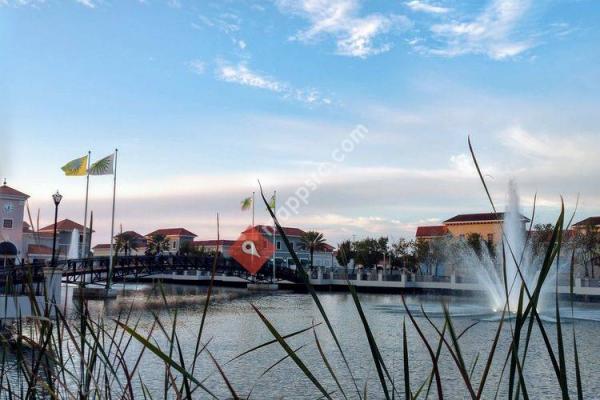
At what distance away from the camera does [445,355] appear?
15367 millimetres

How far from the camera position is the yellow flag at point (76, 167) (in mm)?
34562

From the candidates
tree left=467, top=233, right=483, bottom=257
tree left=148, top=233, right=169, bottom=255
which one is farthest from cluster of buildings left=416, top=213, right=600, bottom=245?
tree left=148, top=233, right=169, bottom=255

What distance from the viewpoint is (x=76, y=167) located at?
34.7 m

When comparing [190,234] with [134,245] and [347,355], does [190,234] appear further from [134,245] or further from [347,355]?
[347,355]

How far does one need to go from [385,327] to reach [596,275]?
42762 millimetres

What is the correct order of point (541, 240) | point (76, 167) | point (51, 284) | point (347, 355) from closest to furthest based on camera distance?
point (51, 284), point (541, 240), point (347, 355), point (76, 167)

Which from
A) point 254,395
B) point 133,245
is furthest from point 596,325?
point 133,245

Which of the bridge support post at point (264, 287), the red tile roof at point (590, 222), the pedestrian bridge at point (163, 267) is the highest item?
the red tile roof at point (590, 222)

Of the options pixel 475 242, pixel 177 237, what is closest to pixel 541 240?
pixel 475 242

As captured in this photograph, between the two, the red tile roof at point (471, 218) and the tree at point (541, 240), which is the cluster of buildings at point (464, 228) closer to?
the red tile roof at point (471, 218)

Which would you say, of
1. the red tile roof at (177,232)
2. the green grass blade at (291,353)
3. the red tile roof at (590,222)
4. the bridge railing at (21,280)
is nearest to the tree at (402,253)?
the red tile roof at (590,222)

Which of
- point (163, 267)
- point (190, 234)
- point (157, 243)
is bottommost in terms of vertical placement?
point (163, 267)

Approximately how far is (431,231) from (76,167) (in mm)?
52436

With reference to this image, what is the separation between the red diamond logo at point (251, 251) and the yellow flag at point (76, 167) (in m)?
13.3
